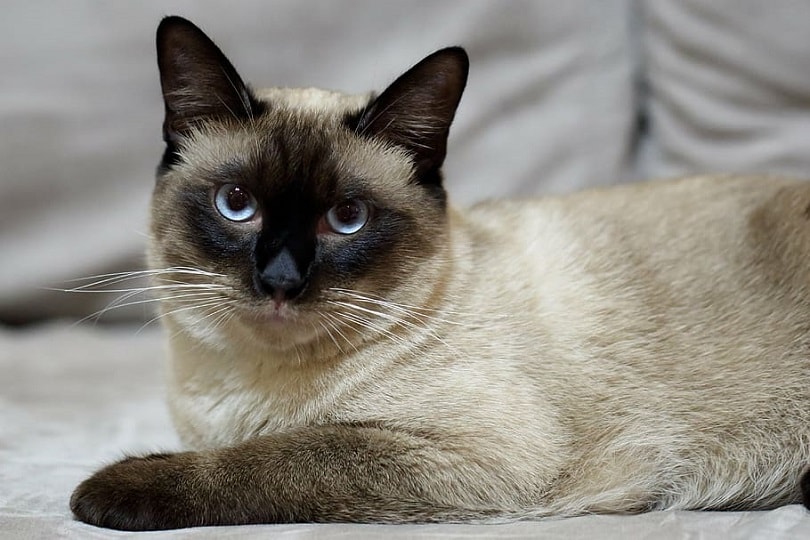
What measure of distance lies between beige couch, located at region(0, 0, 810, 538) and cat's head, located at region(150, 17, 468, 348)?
38.0 inches

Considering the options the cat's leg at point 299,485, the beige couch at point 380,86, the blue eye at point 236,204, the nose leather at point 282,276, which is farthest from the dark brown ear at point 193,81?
the beige couch at point 380,86

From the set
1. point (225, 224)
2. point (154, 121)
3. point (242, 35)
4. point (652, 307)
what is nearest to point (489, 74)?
point (242, 35)

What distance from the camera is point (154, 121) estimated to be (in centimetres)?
259

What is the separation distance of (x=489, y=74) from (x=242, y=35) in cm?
72

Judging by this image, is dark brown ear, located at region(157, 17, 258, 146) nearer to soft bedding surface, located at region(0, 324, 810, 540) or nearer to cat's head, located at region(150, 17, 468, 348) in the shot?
cat's head, located at region(150, 17, 468, 348)

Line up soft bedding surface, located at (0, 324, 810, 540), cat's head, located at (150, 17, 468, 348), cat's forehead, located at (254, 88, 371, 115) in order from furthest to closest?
cat's forehead, located at (254, 88, 371, 115) < cat's head, located at (150, 17, 468, 348) < soft bedding surface, located at (0, 324, 810, 540)

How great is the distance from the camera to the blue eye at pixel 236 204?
143cm

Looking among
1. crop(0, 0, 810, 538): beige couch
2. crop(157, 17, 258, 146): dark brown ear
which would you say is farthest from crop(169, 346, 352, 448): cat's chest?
crop(0, 0, 810, 538): beige couch

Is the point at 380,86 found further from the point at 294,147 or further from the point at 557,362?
the point at 557,362

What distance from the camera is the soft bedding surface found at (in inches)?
50.2

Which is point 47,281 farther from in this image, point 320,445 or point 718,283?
point 718,283

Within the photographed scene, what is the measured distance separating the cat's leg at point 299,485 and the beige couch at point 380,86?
3.36ft

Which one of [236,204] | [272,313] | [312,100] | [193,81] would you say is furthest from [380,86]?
[272,313]

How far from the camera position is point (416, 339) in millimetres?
1532
